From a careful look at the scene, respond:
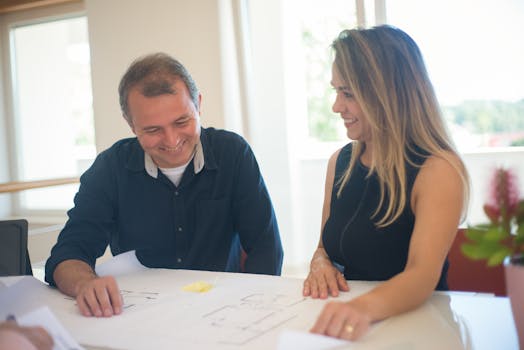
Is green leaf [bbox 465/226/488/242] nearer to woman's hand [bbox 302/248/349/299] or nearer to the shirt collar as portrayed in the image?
woman's hand [bbox 302/248/349/299]

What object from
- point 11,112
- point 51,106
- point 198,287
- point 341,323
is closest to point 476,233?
point 341,323

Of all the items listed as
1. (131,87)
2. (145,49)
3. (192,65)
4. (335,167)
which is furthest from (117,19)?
(335,167)

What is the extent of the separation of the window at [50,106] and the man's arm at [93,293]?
388 cm

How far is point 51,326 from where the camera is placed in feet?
3.12

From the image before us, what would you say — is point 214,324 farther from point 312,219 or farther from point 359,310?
point 312,219

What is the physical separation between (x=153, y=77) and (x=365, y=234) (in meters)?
0.81

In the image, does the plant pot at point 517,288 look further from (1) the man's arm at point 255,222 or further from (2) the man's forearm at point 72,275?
(1) the man's arm at point 255,222

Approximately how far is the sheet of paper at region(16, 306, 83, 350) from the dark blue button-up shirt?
91 centimetres

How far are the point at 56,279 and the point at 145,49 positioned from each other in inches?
131

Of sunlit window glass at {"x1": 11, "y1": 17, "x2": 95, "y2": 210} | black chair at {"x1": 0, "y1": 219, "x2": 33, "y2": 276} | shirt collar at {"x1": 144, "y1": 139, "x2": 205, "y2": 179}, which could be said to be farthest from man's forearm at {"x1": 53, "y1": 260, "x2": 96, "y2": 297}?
sunlit window glass at {"x1": 11, "y1": 17, "x2": 95, "y2": 210}

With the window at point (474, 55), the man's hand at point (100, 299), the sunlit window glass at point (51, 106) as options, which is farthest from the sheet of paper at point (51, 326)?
the sunlit window glass at point (51, 106)

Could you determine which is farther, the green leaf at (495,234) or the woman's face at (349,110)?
the woman's face at (349,110)

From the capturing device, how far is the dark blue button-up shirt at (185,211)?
1935 mm

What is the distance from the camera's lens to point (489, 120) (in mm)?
4191
